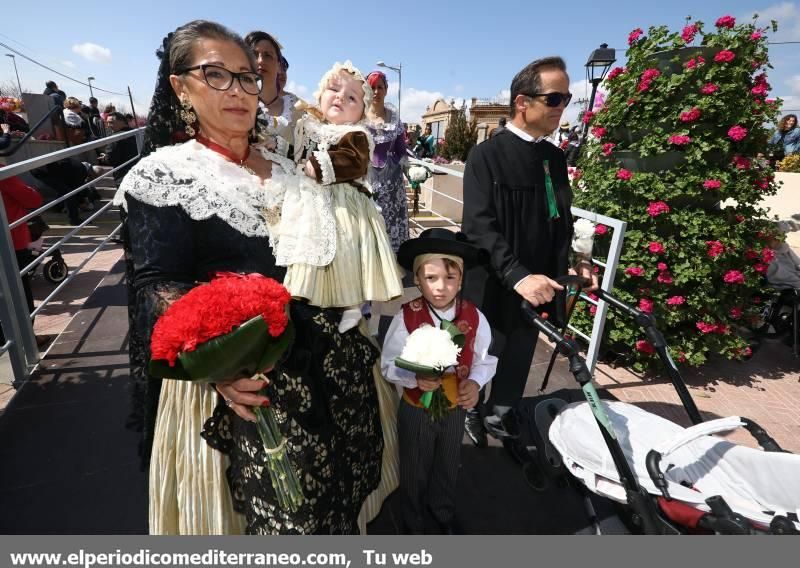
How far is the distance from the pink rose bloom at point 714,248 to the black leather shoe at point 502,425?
2648 millimetres

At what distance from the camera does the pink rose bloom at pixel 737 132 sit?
3646 mm

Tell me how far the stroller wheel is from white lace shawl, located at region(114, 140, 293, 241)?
590 cm

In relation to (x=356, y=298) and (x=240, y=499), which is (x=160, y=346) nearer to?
(x=356, y=298)

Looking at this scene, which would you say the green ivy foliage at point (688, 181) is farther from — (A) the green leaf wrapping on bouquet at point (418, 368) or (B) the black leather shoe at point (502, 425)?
(A) the green leaf wrapping on bouquet at point (418, 368)

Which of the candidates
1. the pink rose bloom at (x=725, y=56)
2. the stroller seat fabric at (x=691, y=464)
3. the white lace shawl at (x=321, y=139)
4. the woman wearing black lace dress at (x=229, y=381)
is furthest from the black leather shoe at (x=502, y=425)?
the pink rose bloom at (x=725, y=56)

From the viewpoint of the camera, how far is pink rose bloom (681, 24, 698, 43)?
3.66m

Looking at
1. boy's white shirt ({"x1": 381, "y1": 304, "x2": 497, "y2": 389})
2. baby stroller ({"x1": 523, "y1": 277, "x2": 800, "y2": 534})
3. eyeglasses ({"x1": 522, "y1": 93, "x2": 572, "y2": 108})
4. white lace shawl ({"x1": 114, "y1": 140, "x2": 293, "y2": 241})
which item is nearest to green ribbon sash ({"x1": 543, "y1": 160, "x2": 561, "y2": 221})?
eyeglasses ({"x1": 522, "y1": 93, "x2": 572, "y2": 108})

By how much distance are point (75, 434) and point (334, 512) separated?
244 cm

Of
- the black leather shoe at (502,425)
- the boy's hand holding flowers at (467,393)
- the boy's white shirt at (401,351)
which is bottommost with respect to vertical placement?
the black leather shoe at (502,425)

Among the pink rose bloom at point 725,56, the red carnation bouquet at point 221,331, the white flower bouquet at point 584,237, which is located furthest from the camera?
the pink rose bloom at point 725,56

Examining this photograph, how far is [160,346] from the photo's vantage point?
1.14 meters

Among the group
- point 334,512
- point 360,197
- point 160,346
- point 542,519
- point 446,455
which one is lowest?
point 542,519

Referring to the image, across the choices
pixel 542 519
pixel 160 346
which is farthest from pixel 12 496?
pixel 542 519

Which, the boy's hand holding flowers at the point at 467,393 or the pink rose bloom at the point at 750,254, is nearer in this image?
the boy's hand holding flowers at the point at 467,393
